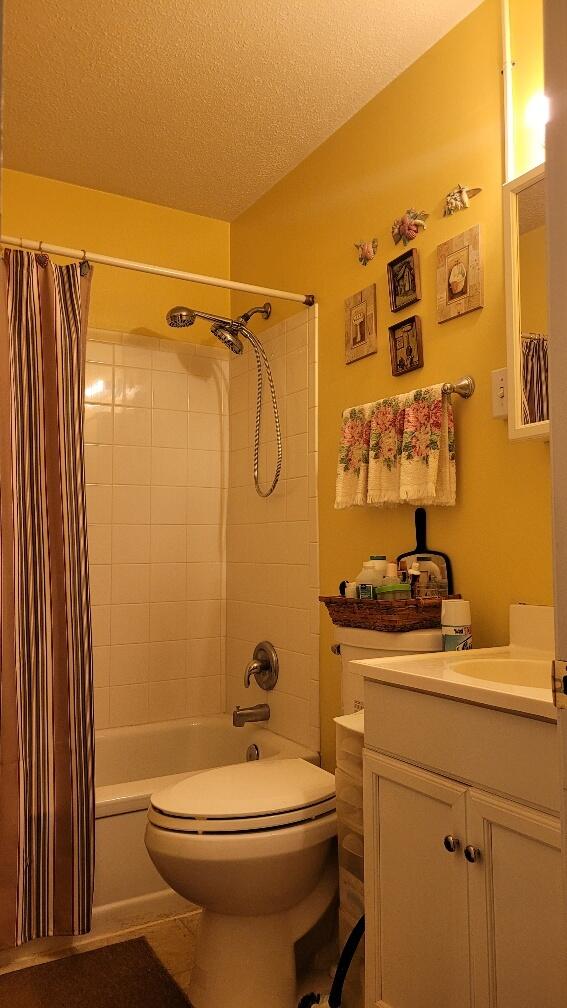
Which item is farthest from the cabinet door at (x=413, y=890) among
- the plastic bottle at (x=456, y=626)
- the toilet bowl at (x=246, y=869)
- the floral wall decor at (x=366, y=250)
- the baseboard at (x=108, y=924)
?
the floral wall decor at (x=366, y=250)

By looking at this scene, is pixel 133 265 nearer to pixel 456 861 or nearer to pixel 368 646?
A: pixel 368 646

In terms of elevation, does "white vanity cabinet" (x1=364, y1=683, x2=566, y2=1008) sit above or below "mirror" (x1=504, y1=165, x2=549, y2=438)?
below

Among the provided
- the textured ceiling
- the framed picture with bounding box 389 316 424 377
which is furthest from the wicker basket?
the textured ceiling

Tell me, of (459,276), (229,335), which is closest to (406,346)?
(459,276)

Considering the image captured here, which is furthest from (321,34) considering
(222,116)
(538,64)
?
(538,64)

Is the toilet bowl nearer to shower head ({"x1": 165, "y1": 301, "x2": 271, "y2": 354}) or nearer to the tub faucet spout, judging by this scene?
the tub faucet spout

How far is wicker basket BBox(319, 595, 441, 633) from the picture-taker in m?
1.83

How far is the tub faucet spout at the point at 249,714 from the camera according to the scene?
2.64m

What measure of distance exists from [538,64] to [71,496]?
1566 millimetres

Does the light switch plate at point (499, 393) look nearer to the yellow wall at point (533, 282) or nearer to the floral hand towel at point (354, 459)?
the yellow wall at point (533, 282)

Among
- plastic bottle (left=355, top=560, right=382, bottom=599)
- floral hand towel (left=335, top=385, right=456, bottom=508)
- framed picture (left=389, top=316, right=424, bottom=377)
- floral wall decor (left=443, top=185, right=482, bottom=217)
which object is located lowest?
plastic bottle (left=355, top=560, right=382, bottom=599)

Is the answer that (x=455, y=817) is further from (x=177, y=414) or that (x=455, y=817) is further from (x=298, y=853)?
(x=177, y=414)

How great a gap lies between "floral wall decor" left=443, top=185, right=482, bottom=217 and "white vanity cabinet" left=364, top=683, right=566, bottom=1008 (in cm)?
125

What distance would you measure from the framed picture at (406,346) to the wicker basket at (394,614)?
26.5 inches
